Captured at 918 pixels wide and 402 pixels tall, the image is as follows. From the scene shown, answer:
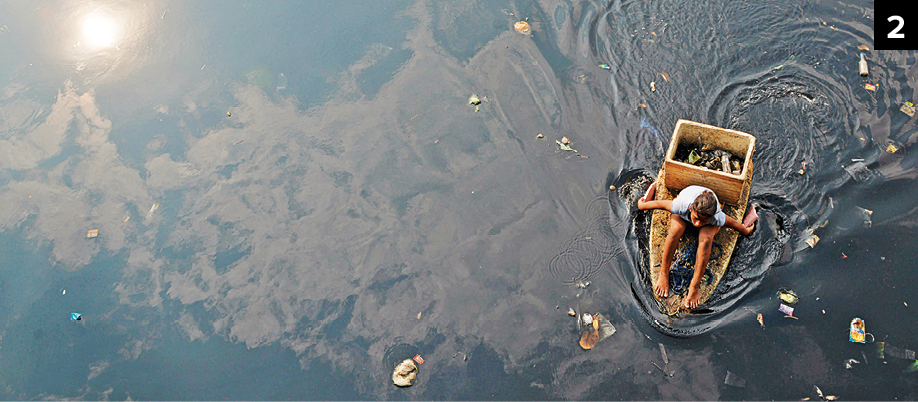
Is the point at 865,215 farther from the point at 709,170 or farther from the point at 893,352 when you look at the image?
the point at 709,170

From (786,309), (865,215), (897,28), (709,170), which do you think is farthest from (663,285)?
(897,28)

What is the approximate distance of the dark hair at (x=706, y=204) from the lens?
155 inches

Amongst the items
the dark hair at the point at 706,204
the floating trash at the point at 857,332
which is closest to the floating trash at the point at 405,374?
the dark hair at the point at 706,204

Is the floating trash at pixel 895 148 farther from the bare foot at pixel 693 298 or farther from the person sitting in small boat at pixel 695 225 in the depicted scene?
the bare foot at pixel 693 298

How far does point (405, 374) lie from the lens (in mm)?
4559

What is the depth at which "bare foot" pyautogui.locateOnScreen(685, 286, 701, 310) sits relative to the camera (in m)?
4.34

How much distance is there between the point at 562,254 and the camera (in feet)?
16.6

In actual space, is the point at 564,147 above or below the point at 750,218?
above

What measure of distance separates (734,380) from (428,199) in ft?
10.5

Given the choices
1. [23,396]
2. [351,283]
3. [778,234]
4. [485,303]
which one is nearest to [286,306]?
[351,283]

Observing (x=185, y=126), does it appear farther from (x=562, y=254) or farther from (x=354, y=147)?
(x=562, y=254)

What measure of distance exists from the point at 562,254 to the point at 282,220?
2875mm

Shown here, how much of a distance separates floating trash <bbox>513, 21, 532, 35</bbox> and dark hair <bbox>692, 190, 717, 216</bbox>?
3.51 metres

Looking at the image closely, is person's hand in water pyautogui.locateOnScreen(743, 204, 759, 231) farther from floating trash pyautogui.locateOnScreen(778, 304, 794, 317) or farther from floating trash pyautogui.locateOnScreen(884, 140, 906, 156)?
floating trash pyautogui.locateOnScreen(884, 140, 906, 156)
